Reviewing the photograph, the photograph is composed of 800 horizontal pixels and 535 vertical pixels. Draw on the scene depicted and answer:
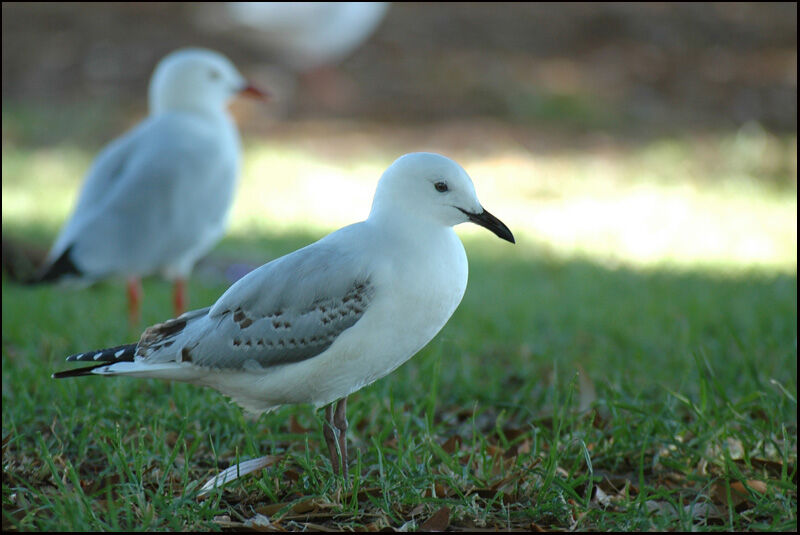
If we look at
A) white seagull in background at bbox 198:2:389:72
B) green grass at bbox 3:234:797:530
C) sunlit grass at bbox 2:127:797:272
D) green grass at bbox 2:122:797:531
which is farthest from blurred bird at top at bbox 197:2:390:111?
green grass at bbox 3:234:797:530

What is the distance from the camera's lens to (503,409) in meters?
3.76

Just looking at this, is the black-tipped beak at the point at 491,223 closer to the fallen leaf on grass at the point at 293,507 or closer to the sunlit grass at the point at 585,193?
the fallen leaf on grass at the point at 293,507

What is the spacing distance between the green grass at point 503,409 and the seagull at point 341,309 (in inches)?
8.6

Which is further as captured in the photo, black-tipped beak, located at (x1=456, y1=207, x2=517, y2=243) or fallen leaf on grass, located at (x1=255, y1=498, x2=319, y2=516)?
black-tipped beak, located at (x1=456, y1=207, x2=517, y2=243)

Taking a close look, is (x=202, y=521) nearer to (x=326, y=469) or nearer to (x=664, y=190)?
(x=326, y=469)

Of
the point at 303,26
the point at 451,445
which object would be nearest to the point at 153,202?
the point at 451,445

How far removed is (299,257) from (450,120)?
8244 mm

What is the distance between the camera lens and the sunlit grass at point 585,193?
7.19 m

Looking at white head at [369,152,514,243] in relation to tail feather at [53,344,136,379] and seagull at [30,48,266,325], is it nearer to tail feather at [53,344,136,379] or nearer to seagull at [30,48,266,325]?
tail feather at [53,344,136,379]

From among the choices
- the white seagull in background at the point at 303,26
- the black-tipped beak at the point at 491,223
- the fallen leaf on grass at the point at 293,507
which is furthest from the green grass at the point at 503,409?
the white seagull in background at the point at 303,26

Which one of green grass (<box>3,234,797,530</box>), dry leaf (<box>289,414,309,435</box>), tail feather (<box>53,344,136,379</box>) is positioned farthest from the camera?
dry leaf (<box>289,414,309,435</box>)

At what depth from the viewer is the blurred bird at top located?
1067 cm

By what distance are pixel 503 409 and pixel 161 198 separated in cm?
239

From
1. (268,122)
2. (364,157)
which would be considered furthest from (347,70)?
(364,157)
